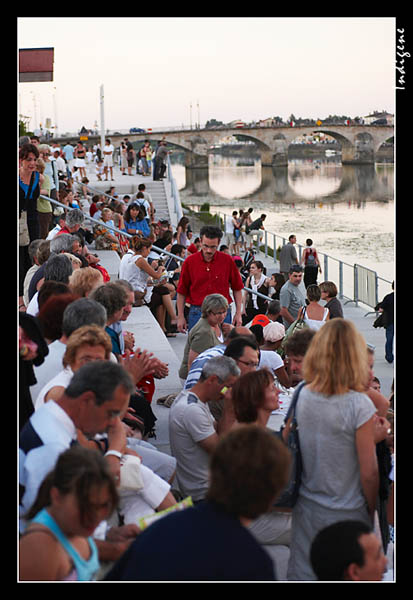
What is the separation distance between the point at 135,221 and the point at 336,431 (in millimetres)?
8495

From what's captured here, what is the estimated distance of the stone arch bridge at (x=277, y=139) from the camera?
256ft

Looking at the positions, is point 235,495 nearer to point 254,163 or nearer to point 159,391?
point 159,391

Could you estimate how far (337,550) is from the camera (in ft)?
7.85

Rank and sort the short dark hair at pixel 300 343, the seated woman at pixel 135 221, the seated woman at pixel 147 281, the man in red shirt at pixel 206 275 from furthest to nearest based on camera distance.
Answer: the seated woman at pixel 135 221
the seated woman at pixel 147 281
the man in red shirt at pixel 206 275
the short dark hair at pixel 300 343

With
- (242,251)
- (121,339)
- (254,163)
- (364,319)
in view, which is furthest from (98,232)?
(254,163)

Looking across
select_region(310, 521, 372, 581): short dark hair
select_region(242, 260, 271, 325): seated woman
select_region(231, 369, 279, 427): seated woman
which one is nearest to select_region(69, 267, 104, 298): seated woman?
select_region(231, 369, 279, 427): seated woman

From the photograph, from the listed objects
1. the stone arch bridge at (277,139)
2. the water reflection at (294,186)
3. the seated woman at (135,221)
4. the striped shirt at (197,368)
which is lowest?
the striped shirt at (197,368)

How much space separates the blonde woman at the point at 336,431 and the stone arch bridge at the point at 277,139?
73.3 metres

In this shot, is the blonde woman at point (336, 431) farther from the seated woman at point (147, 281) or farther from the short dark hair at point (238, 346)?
the seated woman at point (147, 281)

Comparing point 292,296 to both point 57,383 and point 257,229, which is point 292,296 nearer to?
point 57,383

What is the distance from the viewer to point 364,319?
13375 mm

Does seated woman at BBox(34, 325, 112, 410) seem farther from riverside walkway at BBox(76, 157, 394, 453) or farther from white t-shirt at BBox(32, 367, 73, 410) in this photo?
riverside walkway at BBox(76, 157, 394, 453)

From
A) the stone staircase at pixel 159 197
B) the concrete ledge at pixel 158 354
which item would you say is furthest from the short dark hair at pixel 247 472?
the stone staircase at pixel 159 197
